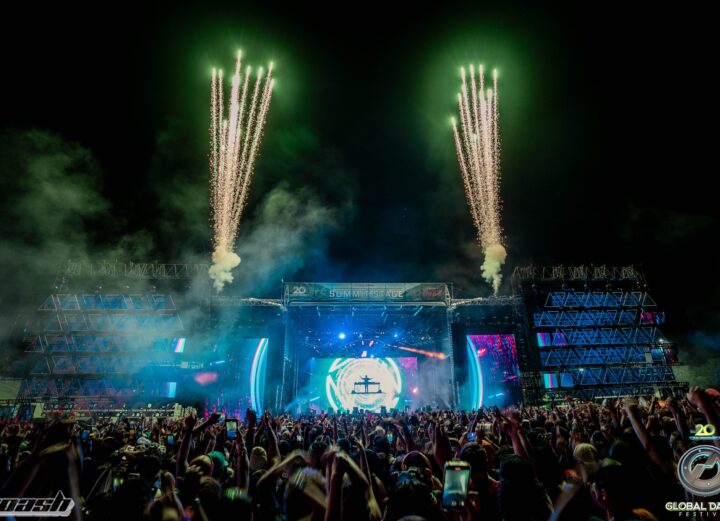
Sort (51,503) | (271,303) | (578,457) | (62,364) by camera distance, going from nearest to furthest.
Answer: (51,503)
(578,457)
(271,303)
(62,364)

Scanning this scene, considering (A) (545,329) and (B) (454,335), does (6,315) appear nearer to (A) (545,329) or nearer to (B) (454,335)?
(B) (454,335)

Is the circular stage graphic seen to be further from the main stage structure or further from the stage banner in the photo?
the stage banner

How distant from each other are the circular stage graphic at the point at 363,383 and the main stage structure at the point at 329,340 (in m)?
0.13

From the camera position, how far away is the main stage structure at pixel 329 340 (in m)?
23.6

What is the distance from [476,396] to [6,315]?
2960 centimetres

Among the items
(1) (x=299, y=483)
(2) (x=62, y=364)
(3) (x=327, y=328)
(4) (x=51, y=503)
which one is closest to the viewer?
(1) (x=299, y=483)

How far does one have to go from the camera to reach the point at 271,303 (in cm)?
2316

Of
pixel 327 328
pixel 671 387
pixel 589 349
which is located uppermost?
pixel 327 328

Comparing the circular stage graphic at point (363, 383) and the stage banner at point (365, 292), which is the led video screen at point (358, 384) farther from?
the stage banner at point (365, 292)

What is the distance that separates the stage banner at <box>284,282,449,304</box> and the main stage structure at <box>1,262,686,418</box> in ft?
→ 0.23

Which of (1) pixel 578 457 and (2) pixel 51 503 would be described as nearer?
(2) pixel 51 503

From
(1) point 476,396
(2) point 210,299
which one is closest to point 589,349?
(1) point 476,396

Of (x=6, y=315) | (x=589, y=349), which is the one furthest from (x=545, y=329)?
(x=6, y=315)

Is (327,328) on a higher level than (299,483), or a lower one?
higher
